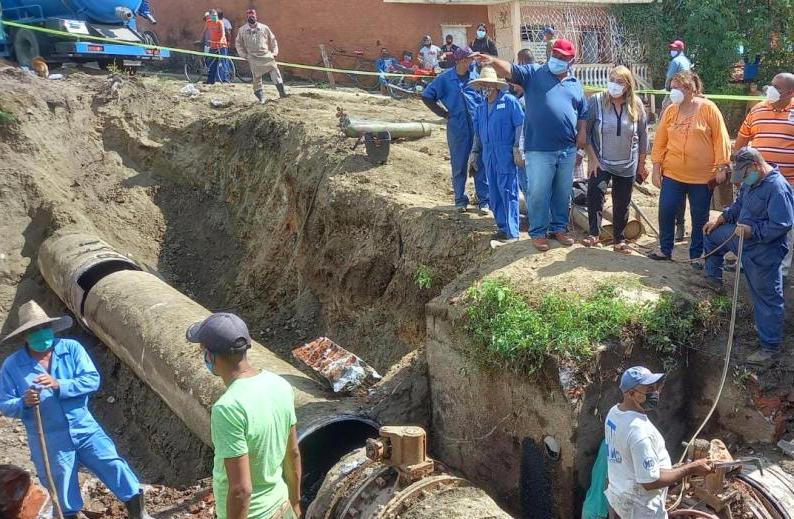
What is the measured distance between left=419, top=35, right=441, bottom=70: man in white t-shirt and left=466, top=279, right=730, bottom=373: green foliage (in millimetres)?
12425

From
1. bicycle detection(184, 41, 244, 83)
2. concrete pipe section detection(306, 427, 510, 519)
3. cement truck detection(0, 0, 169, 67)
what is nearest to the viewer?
concrete pipe section detection(306, 427, 510, 519)

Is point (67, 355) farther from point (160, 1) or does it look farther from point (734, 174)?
point (160, 1)

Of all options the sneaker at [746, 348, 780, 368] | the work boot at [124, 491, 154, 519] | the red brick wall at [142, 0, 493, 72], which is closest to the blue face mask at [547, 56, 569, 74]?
the sneaker at [746, 348, 780, 368]

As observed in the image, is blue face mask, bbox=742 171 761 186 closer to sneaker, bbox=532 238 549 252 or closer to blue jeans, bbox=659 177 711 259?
blue jeans, bbox=659 177 711 259

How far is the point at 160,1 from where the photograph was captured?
21.3 m

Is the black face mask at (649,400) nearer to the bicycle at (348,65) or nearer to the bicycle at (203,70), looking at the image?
the bicycle at (203,70)

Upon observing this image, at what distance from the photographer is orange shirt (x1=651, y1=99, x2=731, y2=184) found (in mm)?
6191

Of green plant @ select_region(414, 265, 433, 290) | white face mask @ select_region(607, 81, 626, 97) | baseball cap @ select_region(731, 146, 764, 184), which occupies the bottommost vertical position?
green plant @ select_region(414, 265, 433, 290)

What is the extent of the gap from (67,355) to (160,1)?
18223 millimetres

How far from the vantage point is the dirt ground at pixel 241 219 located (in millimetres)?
7695

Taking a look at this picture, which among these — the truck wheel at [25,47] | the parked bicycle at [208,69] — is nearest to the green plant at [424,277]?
the parked bicycle at [208,69]

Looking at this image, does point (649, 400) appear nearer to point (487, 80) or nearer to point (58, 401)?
point (487, 80)

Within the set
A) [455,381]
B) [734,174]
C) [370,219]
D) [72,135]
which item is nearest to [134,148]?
[72,135]

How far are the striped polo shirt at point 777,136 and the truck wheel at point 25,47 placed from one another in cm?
1246
